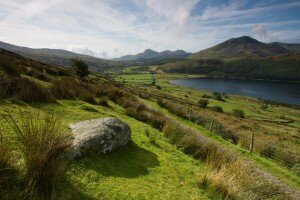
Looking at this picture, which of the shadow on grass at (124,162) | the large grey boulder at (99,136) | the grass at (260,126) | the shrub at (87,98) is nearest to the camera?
the shadow on grass at (124,162)

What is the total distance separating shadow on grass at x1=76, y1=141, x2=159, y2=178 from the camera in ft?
22.5

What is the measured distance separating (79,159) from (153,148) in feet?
12.6

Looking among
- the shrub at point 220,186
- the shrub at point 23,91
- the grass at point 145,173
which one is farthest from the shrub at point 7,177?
the shrub at point 23,91

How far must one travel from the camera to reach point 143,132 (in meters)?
12.3

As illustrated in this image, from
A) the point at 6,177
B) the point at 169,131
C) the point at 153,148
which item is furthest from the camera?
the point at 169,131

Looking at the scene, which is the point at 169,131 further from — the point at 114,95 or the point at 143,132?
the point at 114,95

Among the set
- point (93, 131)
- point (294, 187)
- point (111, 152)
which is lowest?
point (294, 187)

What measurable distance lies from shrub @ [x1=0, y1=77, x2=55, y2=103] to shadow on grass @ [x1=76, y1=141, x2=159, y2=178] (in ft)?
17.1

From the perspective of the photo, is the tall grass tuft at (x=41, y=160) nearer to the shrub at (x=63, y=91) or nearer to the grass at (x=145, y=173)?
the grass at (x=145, y=173)

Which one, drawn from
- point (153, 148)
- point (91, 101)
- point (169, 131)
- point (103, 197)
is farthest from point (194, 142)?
point (91, 101)

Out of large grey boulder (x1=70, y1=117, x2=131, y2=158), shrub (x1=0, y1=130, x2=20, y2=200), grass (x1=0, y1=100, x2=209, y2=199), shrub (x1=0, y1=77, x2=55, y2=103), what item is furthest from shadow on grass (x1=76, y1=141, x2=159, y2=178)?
shrub (x1=0, y1=77, x2=55, y2=103)

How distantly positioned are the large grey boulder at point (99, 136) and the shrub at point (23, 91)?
3971mm

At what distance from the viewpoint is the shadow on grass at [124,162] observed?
6855 millimetres

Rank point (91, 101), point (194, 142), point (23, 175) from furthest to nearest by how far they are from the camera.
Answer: point (91, 101)
point (194, 142)
point (23, 175)
